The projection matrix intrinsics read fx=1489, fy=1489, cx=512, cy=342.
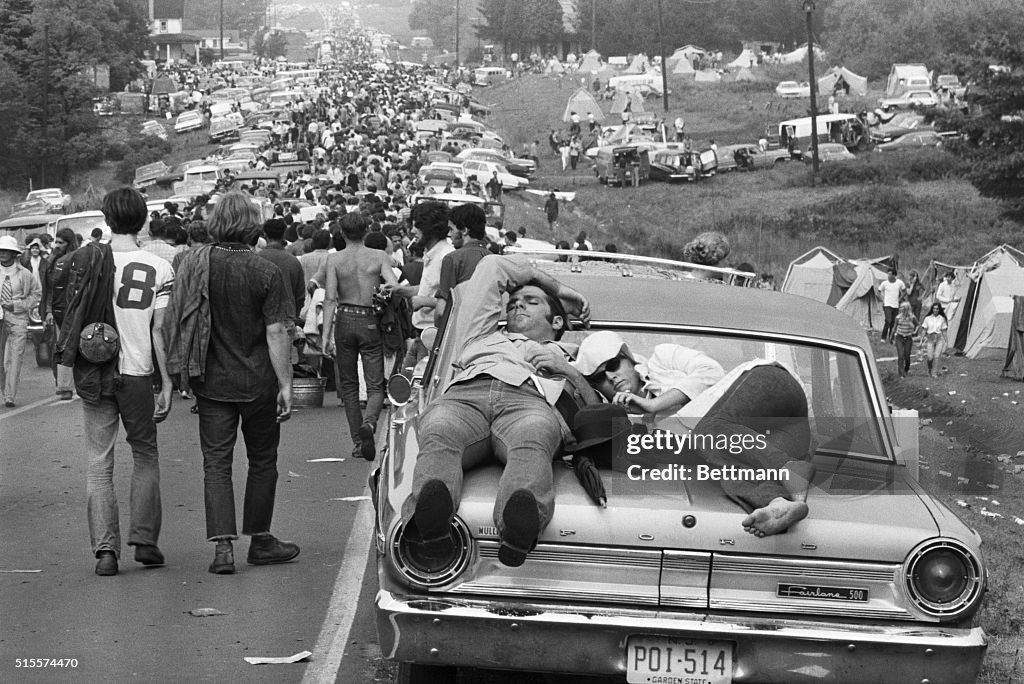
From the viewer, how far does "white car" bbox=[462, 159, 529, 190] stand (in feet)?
193

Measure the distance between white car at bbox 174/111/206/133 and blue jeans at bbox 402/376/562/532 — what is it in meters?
92.0

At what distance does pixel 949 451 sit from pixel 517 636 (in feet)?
39.4

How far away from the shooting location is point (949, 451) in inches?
631

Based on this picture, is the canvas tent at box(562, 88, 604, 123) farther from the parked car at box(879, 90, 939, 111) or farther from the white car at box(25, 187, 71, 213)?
the white car at box(25, 187, 71, 213)

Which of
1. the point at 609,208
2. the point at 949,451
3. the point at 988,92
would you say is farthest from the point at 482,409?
the point at 609,208

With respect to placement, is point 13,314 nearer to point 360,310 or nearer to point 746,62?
point 360,310

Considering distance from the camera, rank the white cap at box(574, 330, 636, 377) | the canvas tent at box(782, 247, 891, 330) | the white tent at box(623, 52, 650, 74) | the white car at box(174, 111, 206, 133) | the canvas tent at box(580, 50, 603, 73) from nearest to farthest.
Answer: the white cap at box(574, 330, 636, 377)
the canvas tent at box(782, 247, 891, 330)
the white car at box(174, 111, 206, 133)
the white tent at box(623, 52, 650, 74)
the canvas tent at box(580, 50, 603, 73)

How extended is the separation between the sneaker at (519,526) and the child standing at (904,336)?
19.1 metres

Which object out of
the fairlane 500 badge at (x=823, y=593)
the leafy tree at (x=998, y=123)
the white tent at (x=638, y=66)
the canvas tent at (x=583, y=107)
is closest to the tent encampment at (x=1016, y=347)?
the leafy tree at (x=998, y=123)

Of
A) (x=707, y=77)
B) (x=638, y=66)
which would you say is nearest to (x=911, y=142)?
(x=707, y=77)

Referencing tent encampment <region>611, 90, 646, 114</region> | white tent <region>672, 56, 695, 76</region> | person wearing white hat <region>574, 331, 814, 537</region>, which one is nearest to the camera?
person wearing white hat <region>574, 331, 814, 537</region>

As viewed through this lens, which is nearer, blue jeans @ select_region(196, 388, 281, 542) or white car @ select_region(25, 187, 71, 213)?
blue jeans @ select_region(196, 388, 281, 542)

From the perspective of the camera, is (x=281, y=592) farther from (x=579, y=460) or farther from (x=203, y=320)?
(x=579, y=460)

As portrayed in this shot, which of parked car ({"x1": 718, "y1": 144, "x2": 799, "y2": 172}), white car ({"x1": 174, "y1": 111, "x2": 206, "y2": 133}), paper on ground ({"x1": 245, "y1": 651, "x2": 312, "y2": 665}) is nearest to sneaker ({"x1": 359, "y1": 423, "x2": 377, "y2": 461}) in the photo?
paper on ground ({"x1": 245, "y1": 651, "x2": 312, "y2": 665})
